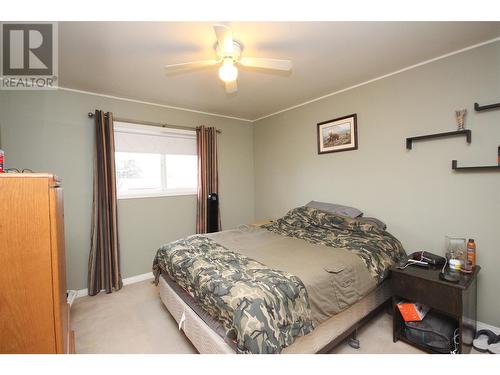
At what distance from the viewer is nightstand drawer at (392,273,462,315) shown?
1.56 metres

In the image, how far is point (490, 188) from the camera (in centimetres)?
187

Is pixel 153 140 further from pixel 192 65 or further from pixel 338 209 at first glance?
pixel 338 209

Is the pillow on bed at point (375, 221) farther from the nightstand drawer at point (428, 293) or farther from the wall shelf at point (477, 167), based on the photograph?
the wall shelf at point (477, 167)

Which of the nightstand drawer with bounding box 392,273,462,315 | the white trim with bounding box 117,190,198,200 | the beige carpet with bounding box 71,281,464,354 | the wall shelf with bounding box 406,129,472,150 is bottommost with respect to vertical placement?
the beige carpet with bounding box 71,281,464,354

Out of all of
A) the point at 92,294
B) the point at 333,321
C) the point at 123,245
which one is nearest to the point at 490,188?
the point at 333,321

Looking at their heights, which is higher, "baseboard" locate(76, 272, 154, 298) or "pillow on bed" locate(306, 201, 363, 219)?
"pillow on bed" locate(306, 201, 363, 219)

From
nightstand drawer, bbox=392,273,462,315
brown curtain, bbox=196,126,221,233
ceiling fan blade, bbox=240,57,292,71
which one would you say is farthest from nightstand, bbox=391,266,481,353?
brown curtain, bbox=196,126,221,233

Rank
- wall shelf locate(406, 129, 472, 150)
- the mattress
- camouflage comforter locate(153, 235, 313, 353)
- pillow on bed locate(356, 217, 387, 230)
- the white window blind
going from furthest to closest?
the white window blind
pillow on bed locate(356, 217, 387, 230)
wall shelf locate(406, 129, 472, 150)
the mattress
camouflage comforter locate(153, 235, 313, 353)

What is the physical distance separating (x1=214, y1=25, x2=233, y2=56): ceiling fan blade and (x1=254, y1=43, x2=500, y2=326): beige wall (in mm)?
1828

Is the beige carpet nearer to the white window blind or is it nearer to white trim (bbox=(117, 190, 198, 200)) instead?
white trim (bbox=(117, 190, 198, 200))

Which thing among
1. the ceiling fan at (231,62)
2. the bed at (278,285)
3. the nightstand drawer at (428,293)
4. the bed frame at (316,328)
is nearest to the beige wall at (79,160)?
the bed at (278,285)

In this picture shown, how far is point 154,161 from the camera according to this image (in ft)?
10.7

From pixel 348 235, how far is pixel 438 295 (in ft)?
2.79

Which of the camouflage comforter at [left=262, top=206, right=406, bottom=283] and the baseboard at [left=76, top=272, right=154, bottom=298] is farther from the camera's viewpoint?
the baseboard at [left=76, top=272, right=154, bottom=298]
